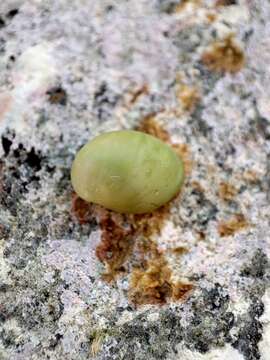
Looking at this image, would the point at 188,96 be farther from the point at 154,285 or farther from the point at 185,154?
the point at 154,285

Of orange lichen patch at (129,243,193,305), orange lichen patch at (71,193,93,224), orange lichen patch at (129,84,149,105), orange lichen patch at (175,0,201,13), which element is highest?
orange lichen patch at (175,0,201,13)

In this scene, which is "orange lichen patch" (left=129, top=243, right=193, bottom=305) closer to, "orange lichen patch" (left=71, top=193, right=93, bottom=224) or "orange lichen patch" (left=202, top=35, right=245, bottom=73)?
"orange lichen patch" (left=71, top=193, right=93, bottom=224)

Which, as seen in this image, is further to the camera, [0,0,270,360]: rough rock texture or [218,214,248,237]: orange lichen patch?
[218,214,248,237]: orange lichen patch

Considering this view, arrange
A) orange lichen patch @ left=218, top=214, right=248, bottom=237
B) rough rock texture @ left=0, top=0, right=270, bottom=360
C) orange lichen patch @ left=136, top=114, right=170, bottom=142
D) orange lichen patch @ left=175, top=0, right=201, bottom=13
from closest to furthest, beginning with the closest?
rough rock texture @ left=0, top=0, right=270, bottom=360
orange lichen patch @ left=218, top=214, right=248, bottom=237
orange lichen patch @ left=136, top=114, right=170, bottom=142
orange lichen patch @ left=175, top=0, right=201, bottom=13

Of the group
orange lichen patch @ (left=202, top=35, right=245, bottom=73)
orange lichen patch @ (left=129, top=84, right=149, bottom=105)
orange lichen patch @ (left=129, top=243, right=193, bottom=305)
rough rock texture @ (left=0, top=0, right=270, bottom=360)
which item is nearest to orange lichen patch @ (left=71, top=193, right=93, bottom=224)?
rough rock texture @ (left=0, top=0, right=270, bottom=360)

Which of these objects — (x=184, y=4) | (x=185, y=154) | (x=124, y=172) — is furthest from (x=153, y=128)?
(x=184, y=4)

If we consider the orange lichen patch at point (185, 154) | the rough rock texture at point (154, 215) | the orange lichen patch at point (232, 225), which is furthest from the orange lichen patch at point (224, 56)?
the orange lichen patch at point (232, 225)

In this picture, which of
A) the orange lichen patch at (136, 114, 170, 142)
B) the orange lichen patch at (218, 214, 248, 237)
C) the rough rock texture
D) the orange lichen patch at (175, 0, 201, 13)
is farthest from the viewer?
the orange lichen patch at (175, 0, 201, 13)
